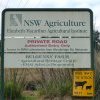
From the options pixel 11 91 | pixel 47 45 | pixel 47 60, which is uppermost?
pixel 47 45

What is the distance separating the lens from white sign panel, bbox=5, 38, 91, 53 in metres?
9.62

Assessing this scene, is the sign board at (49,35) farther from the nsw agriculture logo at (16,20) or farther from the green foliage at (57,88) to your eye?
the green foliage at (57,88)

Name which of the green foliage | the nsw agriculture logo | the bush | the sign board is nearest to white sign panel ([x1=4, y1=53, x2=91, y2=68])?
the sign board

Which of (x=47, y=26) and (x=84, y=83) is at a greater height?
(x=47, y=26)

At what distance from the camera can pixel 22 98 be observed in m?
12.1

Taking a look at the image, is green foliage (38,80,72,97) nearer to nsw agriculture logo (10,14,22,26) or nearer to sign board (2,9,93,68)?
sign board (2,9,93,68)

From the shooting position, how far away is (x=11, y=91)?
11.8 meters

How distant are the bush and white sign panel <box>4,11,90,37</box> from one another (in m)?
2.43

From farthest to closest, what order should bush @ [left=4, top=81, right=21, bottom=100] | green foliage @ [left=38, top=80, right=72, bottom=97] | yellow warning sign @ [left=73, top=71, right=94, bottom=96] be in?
bush @ [left=4, top=81, right=21, bottom=100]
green foliage @ [left=38, top=80, right=72, bottom=97]
yellow warning sign @ [left=73, top=71, right=94, bottom=96]

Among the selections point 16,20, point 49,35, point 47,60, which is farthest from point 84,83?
point 16,20

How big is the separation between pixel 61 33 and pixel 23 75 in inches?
119

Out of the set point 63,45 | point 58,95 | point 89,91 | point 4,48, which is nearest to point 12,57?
point 4,48

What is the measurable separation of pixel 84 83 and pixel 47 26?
52.9 inches

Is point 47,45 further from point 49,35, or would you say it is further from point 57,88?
point 57,88
